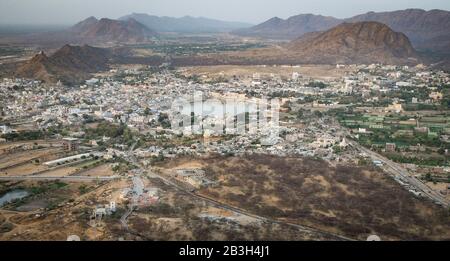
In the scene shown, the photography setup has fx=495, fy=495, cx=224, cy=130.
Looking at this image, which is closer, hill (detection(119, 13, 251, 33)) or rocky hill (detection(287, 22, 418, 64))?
rocky hill (detection(287, 22, 418, 64))

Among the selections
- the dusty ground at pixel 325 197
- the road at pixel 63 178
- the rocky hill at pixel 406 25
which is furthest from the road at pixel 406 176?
the rocky hill at pixel 406 25

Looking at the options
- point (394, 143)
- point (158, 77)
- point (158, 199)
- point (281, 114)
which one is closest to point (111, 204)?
point (158, 199)

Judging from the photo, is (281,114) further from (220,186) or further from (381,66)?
(381,66)

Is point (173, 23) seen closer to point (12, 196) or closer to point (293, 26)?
point (293, 26)

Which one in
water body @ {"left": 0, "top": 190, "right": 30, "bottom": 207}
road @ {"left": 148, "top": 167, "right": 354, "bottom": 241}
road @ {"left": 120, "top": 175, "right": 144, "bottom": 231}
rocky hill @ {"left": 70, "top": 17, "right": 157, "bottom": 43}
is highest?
rocky hill @ {"left": 70, "top": 17, "right": 157, "bottom": 43}

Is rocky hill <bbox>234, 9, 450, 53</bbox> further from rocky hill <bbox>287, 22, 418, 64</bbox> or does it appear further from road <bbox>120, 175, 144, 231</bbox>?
road <bbox>120, 175, 144, 231</bbox>

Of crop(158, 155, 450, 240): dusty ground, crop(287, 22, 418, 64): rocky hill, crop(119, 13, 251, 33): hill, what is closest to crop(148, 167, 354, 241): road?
crop(158, 155, 450, 240): dusty ground

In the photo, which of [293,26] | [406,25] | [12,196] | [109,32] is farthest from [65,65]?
[293,26]
